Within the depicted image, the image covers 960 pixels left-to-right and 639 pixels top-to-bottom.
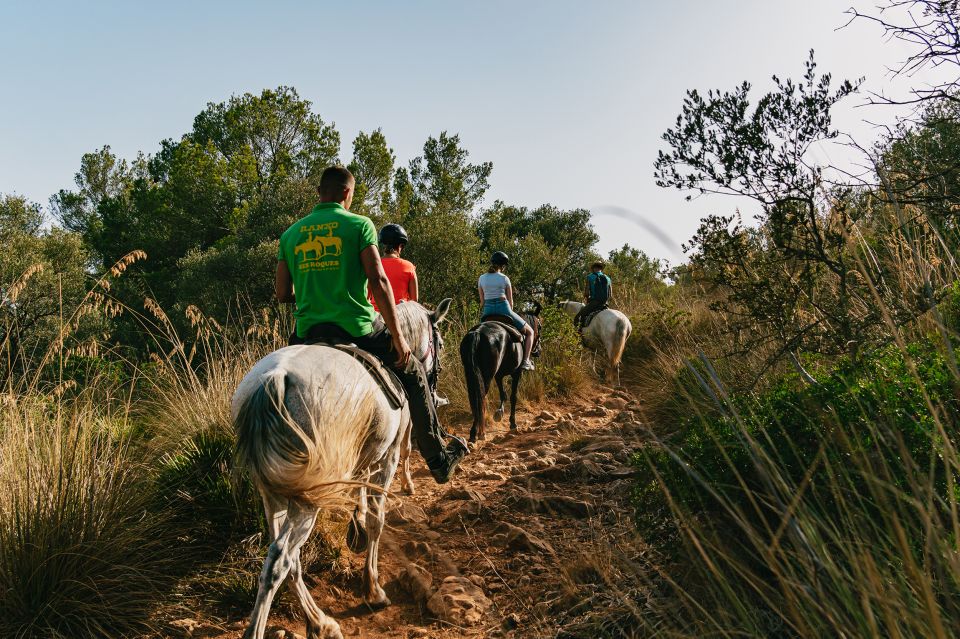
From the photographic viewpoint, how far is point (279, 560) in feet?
9.55

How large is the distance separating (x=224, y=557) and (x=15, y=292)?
8.10 ft

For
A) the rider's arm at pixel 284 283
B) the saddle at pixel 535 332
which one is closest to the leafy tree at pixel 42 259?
the rider's arm at pixel 284 283

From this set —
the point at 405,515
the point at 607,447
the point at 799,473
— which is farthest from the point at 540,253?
the point at 799,473

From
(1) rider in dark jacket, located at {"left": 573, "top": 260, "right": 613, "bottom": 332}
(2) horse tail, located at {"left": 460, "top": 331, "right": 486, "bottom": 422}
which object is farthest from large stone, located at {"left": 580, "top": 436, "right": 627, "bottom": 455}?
(1) rider in dark jacket, located at {"left": 573, "top": 260, "right": 613, "bottom": 332}

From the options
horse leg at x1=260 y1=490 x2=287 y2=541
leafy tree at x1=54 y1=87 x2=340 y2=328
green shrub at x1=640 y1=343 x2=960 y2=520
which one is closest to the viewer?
green shrub at x1=640 y1=343 x2=960 y2=520

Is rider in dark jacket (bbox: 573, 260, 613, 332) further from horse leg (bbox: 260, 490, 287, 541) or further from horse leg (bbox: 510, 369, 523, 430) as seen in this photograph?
horse leg (bbox: 260, 490, 287, 541)

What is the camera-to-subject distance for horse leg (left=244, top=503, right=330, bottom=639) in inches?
111

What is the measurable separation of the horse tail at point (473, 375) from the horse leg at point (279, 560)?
4741 millimetres

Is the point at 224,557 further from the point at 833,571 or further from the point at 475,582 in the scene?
the point at 833,571

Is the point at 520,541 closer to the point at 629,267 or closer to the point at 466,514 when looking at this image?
the point at 466,514

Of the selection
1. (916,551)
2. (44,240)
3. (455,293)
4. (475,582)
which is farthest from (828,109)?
(44,240)

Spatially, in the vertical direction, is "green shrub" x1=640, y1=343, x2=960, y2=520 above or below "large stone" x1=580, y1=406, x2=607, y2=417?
above

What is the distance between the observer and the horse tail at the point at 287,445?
2.87 metres

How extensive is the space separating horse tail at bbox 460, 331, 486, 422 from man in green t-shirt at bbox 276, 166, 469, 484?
386cm
